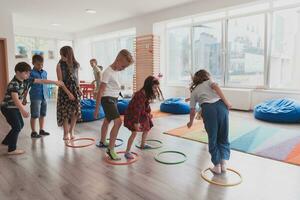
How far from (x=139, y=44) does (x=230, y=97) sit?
345 centimetres

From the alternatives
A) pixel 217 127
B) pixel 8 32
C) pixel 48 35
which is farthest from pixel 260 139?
pixel 48 35

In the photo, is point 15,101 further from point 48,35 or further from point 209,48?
point 48,35

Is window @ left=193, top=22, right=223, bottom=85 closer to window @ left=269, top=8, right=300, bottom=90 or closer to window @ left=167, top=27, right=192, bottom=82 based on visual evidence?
window @ left=167, top=27, right=192, bottom=82

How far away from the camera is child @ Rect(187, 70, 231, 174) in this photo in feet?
7.30

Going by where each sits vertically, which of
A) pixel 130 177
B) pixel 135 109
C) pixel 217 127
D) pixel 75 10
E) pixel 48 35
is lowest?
pixel 130 177

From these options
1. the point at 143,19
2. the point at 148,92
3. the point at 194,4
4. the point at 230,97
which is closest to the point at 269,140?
the point at 148,92

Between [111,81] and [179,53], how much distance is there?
5.59m

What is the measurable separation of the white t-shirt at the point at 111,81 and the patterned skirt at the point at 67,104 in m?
0.85

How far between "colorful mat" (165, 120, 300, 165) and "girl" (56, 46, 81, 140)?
156 centimetres

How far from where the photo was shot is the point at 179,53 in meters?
7.85

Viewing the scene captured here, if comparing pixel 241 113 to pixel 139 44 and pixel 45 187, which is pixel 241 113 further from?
pixel 45 187

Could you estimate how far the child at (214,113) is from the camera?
87.6 inches

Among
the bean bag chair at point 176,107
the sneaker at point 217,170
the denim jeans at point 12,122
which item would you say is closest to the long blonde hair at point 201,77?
the sneaker at point 217,170

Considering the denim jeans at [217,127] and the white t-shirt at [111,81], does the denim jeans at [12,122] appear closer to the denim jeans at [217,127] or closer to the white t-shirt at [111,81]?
the white t-shirt at [111,81]
